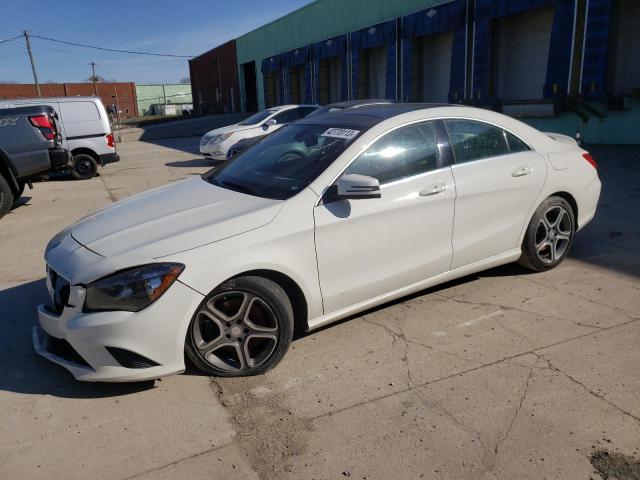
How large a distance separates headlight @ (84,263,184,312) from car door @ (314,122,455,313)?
0.98m

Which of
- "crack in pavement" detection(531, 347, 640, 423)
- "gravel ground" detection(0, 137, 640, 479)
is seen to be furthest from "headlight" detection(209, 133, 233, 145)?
"crack in pavement" detection(531, 347, 640, 423)

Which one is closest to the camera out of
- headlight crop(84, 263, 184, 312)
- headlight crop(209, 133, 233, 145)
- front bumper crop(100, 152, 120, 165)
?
headlight crop(84, 263, 184, 312)

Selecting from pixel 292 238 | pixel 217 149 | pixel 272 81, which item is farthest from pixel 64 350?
pixel 272 81

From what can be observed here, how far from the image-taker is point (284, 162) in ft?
12.8

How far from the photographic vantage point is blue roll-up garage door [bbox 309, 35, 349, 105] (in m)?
27.1

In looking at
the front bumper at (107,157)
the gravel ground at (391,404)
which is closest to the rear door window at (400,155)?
the gravel ground at (391,404)

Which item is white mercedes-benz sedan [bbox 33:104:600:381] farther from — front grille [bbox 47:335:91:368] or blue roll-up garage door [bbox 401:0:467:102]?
blue roll-up garage door [bbox 401:0:467:102]

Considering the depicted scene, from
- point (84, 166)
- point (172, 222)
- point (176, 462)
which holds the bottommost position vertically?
point (176, 462)

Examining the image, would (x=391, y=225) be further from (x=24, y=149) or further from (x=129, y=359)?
(x=24, y=149)

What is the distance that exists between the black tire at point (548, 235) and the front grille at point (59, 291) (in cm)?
361

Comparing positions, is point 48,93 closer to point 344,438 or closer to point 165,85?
point 165,85

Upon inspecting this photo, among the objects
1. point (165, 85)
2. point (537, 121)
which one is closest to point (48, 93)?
point (165, 85)

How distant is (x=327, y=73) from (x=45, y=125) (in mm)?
22572

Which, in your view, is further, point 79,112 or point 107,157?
point 107,157
